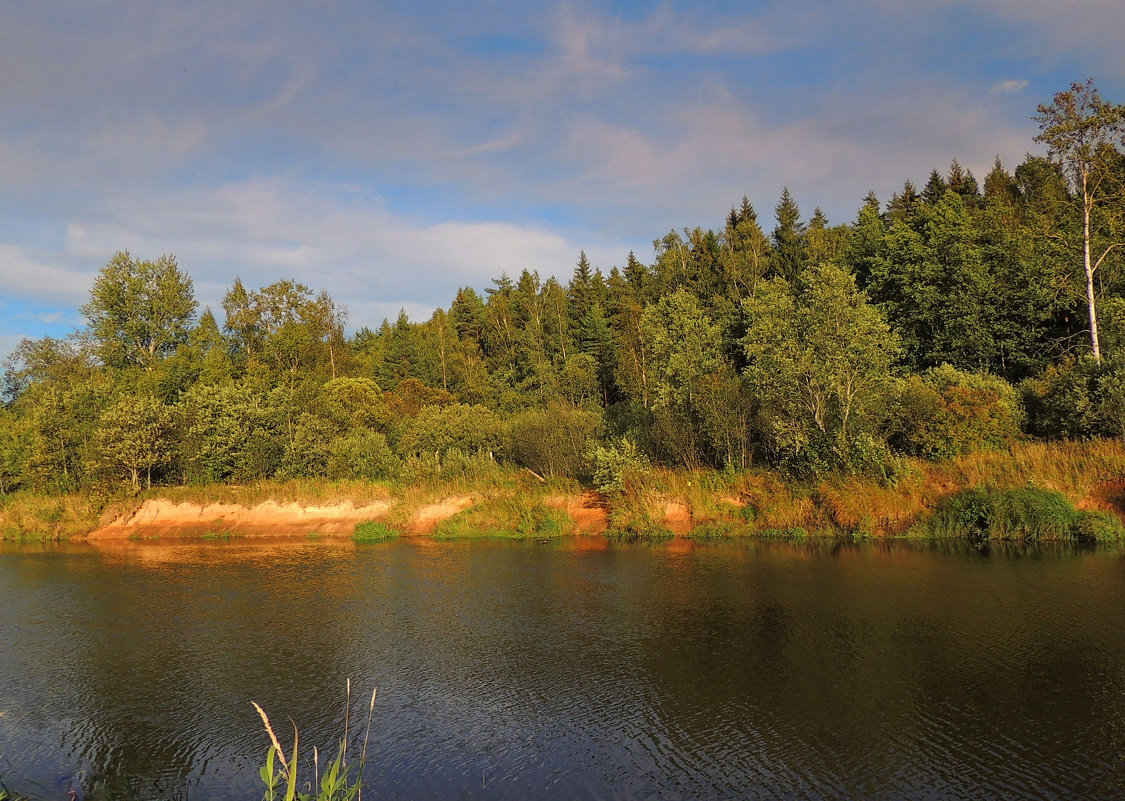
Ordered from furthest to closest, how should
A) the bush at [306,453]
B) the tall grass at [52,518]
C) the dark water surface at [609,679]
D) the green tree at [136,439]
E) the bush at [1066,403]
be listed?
the bush at [306,453], the green tree at [136,439], the tall grass at [52,518], the bush at [1066,403], the dark water surface at [609,679]

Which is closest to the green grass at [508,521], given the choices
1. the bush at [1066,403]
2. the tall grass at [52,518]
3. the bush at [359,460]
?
the bush at [359,460]

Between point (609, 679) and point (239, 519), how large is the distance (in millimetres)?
29799

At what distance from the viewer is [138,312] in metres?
63.7

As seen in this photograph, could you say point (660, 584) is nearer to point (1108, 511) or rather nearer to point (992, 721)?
point (992, 721)

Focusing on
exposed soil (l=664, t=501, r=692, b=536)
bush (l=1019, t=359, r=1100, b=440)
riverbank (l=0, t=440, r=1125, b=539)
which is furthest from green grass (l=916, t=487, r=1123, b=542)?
exposed soil (l=664, t=501, r=692, b=536)

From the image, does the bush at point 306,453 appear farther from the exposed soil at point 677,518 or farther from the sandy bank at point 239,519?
the exposed soil at point 677,518

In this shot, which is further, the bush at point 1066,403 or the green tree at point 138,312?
the green tree at point 138,312

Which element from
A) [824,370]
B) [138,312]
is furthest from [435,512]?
[138,312]

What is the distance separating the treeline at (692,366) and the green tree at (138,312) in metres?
0.19

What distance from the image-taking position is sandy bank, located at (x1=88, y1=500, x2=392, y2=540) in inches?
1420

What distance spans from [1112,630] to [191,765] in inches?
660

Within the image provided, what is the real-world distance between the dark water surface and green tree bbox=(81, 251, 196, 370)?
45.3m

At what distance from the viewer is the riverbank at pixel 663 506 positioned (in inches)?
1011

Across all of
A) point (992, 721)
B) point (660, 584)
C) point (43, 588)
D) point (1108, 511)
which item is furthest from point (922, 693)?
point (43, 588)
